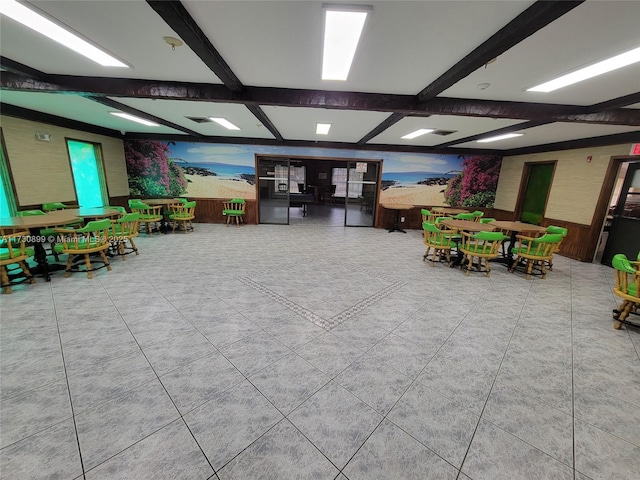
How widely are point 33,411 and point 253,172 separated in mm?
6904

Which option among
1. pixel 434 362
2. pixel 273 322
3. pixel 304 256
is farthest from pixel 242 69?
pixel 434 362

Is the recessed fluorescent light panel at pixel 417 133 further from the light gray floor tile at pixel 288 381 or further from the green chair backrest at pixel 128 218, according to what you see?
the green chair backrest at pixel 128 218

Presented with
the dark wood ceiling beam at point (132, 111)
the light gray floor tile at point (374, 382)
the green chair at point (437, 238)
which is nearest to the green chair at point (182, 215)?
the dark wood ceiling beam at point (132, 111)

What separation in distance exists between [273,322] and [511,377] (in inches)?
85.5

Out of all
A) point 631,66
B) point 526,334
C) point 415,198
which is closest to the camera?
point 631,66

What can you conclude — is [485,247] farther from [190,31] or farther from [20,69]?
[20,69]

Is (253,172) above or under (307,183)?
above

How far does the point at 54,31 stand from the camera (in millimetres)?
2137

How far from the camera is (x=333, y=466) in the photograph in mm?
1309

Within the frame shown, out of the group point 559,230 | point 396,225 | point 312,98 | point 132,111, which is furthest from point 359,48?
point 396,225


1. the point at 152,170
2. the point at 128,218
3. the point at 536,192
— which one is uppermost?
the point at 152,170

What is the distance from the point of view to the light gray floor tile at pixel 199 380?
1.67 meters

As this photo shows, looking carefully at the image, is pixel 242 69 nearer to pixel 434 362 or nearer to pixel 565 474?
pixel 434 362

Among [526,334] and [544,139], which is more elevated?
[544,139]
